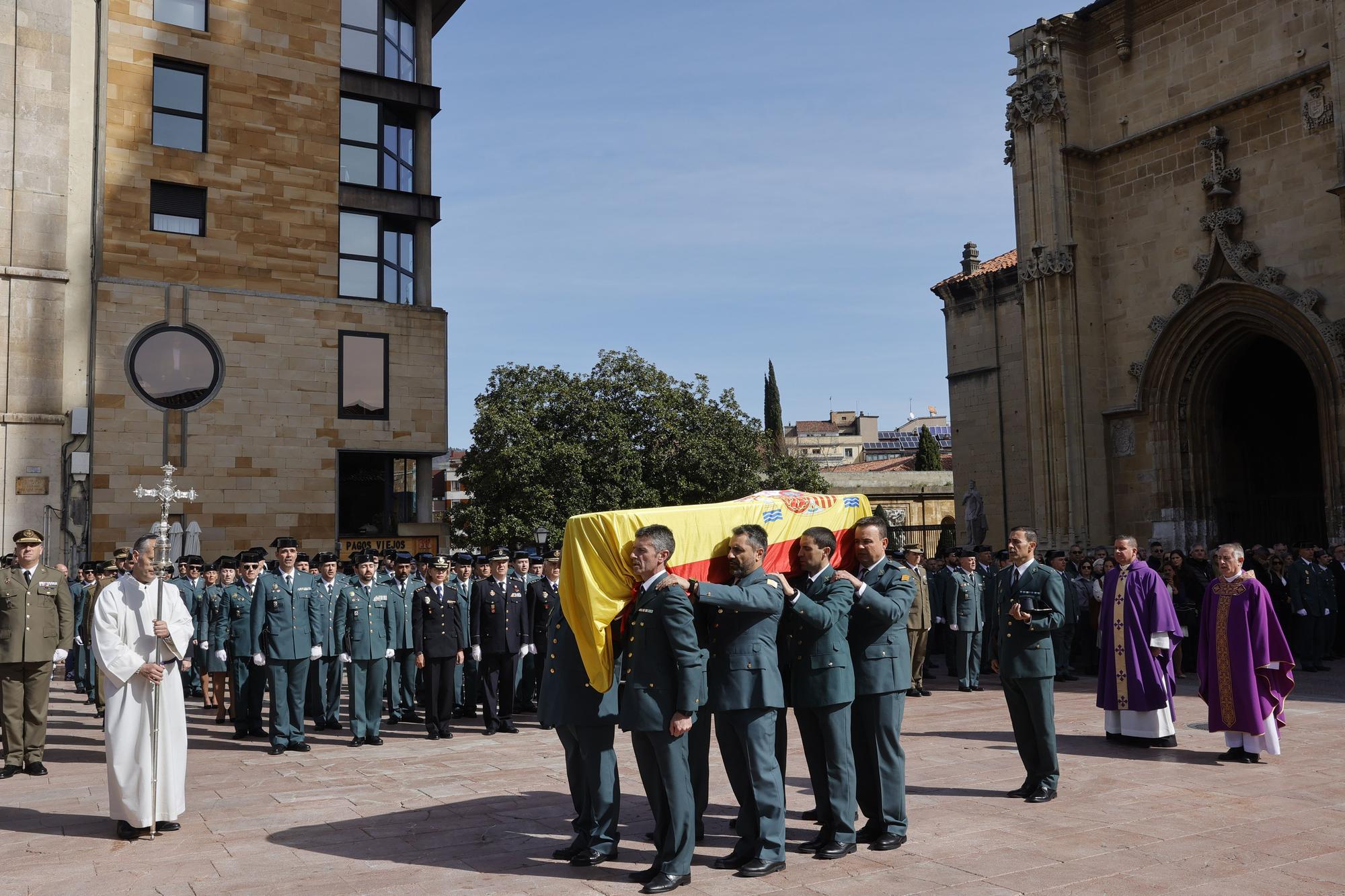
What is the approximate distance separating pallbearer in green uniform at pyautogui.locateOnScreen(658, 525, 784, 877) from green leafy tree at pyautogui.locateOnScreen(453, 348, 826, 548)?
2470 centimetres

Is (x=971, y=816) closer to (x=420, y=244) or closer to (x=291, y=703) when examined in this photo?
(x=291, y=703)

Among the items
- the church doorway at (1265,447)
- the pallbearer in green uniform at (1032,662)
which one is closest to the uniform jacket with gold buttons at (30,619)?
the pallbearer in green uniform at (1032,662)

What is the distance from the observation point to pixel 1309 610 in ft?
50.6

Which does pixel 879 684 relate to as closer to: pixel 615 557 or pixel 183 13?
pixel 615 557

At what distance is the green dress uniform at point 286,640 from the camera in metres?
10.7

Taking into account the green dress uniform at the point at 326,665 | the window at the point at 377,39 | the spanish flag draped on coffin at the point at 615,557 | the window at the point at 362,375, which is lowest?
the green dress uniform at the point at 326,665

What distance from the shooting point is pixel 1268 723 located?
878 cm

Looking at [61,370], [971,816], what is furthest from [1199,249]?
[61,370]

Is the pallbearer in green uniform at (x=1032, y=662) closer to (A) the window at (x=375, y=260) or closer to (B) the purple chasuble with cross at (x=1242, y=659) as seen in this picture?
(B) the purple chasuble with cross at (x=1242, y=659)

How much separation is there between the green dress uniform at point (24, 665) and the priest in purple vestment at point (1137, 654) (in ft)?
31.3

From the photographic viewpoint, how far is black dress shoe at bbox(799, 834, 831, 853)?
6.30 meters

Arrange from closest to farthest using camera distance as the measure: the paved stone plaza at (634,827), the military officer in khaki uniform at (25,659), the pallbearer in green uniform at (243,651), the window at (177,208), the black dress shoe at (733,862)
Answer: the paved stone plaza at (634,827)
the black dress shoe at (733,862)
the military officer in khaki uniform at (25,659)
the pallbearer in green uniform at (243,651)
the window at (177,208)

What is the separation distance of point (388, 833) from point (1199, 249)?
63.6 ft

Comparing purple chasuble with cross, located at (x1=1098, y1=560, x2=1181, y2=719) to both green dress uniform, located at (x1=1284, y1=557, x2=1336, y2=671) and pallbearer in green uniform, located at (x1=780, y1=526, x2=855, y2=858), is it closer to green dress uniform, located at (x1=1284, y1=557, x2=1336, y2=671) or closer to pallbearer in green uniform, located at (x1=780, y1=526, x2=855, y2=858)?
pallbearer in green uniform, located at (x1=780, y1=526, x2=855, y2=858)
